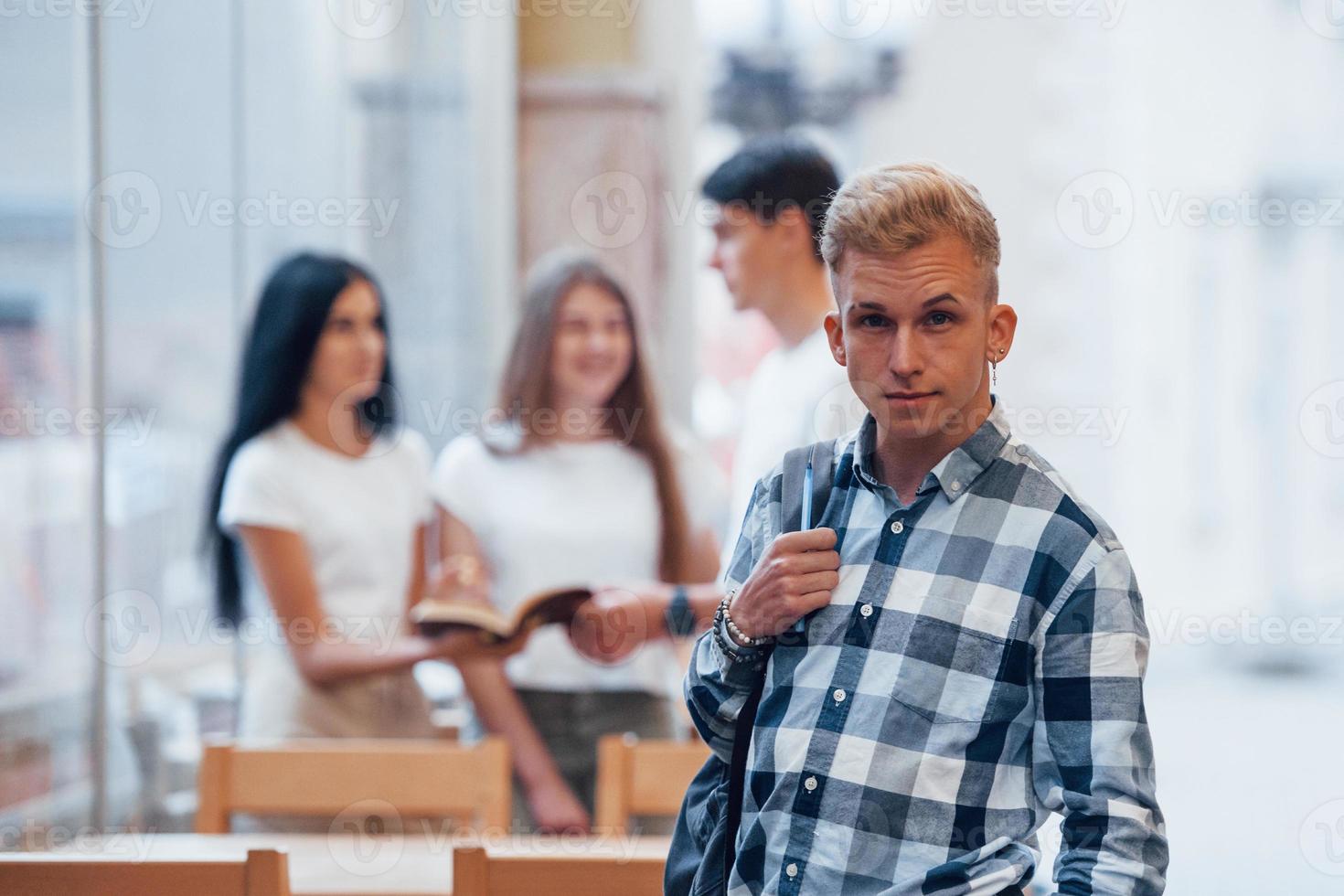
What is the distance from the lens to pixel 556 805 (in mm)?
2301

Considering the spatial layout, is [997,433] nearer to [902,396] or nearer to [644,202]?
[902,396]

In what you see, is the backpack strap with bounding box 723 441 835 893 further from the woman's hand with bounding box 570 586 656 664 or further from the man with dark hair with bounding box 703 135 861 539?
the woman's hand with bounding box 570 586 656 664

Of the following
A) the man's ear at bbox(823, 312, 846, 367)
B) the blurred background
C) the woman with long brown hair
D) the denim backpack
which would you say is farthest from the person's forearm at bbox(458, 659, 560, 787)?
the man's ear at bbox(823, 312, 846, 367)

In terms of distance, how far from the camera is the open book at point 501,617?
2.02 m

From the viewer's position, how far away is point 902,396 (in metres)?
1.01

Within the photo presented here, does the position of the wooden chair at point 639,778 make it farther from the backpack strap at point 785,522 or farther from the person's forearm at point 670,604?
the backpack strap at point 785,522

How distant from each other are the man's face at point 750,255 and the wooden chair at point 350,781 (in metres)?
0.80

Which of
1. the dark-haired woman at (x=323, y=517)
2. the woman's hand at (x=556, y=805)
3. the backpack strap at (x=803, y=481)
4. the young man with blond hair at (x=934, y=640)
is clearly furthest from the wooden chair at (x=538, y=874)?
the woman's hand at (x=556, y=805)

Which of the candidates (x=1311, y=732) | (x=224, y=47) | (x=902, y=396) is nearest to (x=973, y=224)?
(x=902, y=396)

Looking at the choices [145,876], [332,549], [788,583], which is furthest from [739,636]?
[332,549]

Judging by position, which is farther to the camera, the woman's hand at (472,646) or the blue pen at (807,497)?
the woman's hand at (472,646)

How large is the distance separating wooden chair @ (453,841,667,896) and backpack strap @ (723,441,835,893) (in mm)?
177

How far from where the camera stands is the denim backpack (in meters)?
1.07

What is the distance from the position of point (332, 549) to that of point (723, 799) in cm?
138
